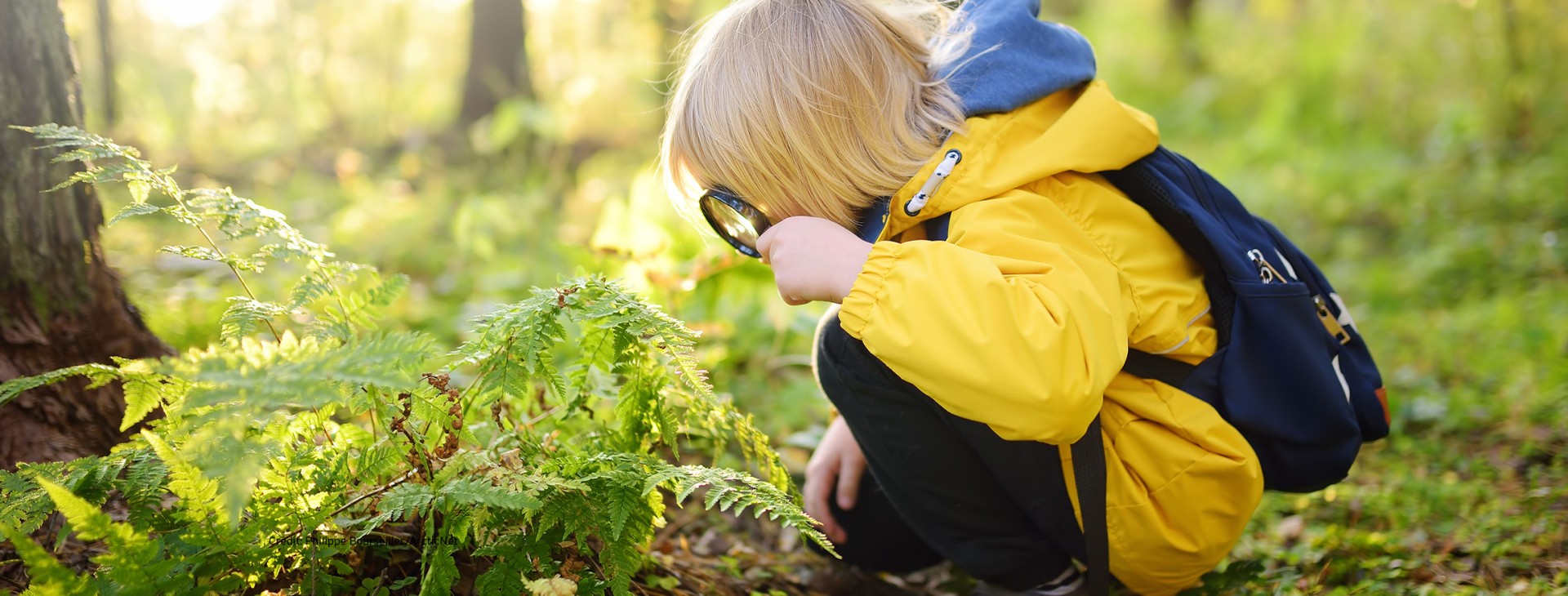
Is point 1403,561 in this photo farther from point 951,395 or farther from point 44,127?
point 44,127

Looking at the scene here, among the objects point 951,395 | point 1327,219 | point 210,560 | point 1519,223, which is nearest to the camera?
point 210,560

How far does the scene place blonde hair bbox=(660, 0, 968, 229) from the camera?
5.99ft

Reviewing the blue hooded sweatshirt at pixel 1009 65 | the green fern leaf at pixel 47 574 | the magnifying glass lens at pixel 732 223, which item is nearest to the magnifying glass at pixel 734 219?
the magnifying glass lens at pixel 732 223

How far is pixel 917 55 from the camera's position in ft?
6.39

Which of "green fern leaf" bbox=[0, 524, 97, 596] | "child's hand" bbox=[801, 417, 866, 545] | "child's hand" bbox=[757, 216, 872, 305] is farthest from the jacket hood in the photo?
"green fern leaf" bbox=[0, 524, 97, 596]

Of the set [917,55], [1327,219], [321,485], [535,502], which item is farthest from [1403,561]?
[1327,219]

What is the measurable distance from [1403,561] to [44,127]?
2.75 metres

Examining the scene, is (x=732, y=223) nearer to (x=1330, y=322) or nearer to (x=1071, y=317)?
(x=1071, y=317)

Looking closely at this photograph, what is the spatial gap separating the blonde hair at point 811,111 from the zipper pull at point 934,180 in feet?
0.26

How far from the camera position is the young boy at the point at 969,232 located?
1658 millimetres

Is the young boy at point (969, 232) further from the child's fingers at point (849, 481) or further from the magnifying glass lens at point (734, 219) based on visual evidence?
the child's fingers at point (849, 481)

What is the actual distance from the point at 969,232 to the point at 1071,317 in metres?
0.23

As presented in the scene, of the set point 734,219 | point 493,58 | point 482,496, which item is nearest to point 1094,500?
point 734,219

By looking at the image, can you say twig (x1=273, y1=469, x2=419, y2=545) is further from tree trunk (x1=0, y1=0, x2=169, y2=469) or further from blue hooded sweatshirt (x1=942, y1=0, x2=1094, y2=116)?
blue hooded sweatshirt (x1=942, y1=0, x2=1094, y2=116)
